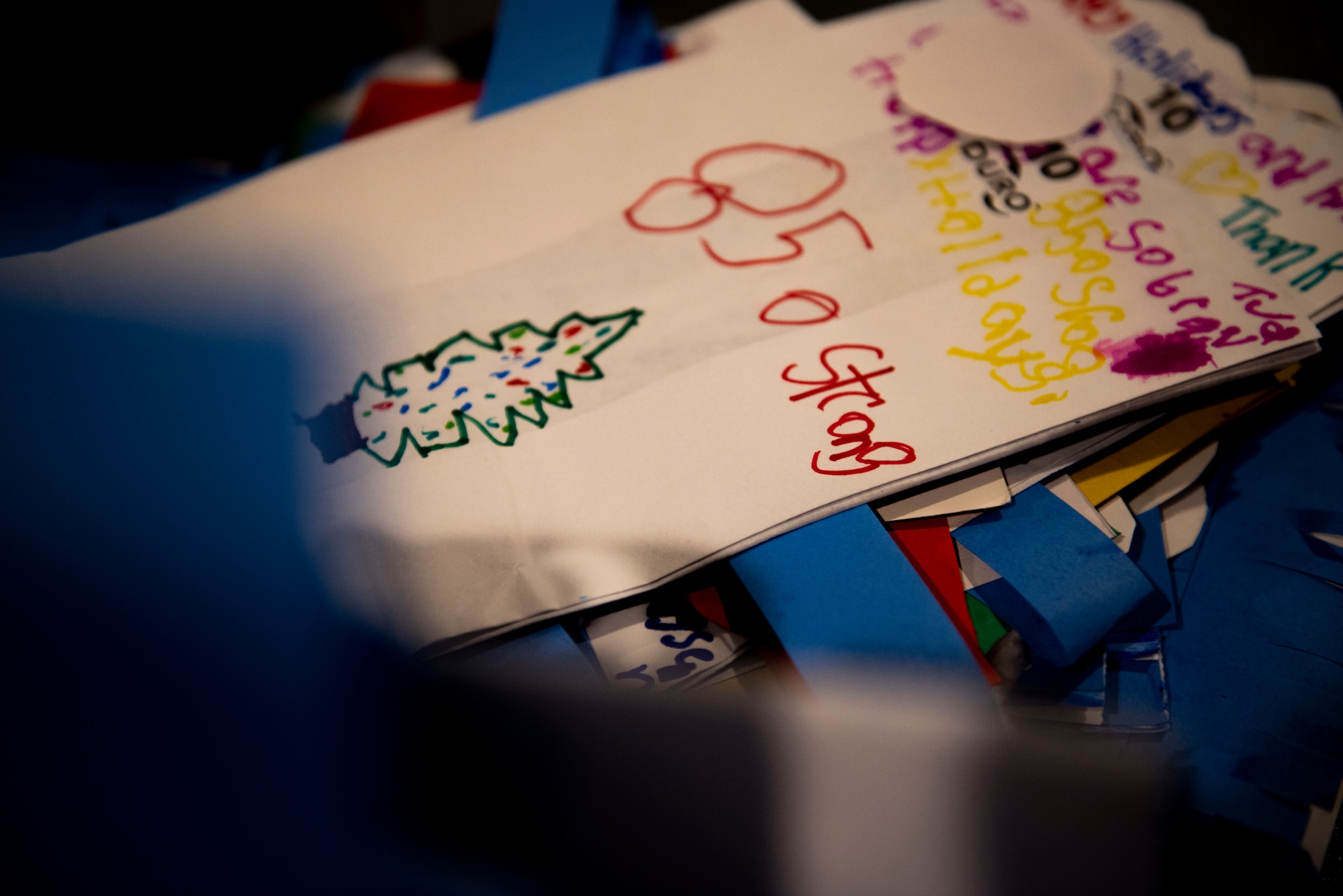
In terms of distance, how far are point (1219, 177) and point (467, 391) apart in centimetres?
41

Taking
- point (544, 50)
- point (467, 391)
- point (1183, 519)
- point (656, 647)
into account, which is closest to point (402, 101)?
point (544, 50)

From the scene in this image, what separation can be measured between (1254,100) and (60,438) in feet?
2.15

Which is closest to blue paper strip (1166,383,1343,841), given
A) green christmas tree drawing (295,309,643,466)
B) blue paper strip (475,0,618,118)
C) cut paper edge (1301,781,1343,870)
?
cut paper edge (1301,781,1343,870)

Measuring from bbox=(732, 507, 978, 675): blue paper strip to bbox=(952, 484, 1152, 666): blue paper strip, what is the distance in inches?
1.3

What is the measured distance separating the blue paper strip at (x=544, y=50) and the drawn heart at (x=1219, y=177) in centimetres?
34

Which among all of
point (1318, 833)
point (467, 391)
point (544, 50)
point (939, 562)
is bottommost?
point (1318, 833)

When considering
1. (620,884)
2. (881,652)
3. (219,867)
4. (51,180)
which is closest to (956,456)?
(881,652)

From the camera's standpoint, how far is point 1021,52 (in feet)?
1.58

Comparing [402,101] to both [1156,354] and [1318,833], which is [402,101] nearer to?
[1156,354]

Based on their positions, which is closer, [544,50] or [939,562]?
[939,562]

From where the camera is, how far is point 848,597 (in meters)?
0.32

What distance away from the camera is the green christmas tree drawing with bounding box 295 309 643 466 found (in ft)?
1.21

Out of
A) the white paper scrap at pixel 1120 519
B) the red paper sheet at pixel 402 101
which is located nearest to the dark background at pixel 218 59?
the red paper sheet at pixel 402 101

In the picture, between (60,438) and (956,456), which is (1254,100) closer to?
(956,456)
